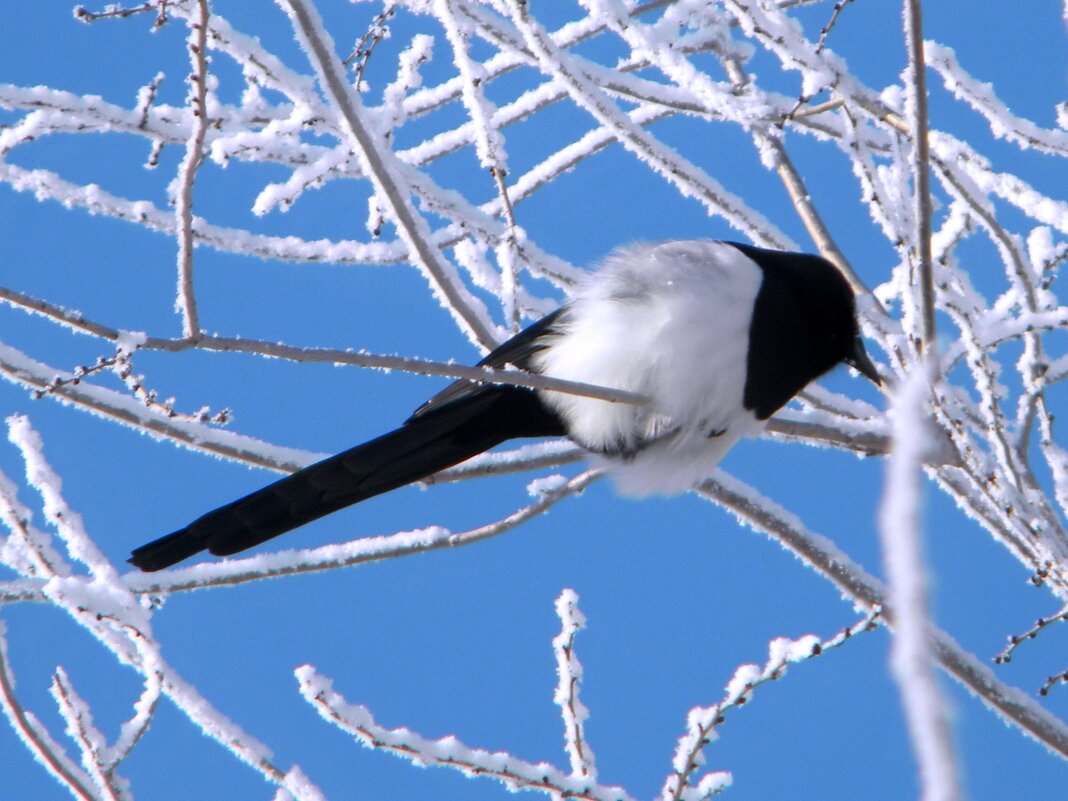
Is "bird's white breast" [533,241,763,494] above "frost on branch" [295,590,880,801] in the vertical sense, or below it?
above

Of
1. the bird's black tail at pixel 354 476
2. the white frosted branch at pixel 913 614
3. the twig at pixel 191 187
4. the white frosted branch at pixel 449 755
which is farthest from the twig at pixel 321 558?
the white frosted branch at pixel 913 614

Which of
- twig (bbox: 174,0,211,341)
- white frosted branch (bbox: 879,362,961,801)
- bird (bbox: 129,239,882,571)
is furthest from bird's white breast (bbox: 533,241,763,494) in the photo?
white frosted branch (bbox: 879,362,961,801)

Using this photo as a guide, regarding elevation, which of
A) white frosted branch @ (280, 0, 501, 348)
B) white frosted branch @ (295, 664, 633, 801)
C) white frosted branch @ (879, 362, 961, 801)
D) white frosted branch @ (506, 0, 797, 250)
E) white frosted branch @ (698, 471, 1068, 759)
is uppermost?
white frosted branch @ (506, 0, 797, 250)

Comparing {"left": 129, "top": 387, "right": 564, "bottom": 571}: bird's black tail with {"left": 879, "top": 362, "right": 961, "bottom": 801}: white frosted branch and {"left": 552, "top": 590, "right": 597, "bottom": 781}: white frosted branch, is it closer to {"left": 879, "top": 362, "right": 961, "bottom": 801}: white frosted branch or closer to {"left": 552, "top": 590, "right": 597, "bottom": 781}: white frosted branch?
{"left": 552, "top": 590, "right": 597, "bottom": 781}: white frosted branch

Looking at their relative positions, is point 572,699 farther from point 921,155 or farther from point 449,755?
point 921,155

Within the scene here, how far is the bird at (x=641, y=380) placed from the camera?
1.97m

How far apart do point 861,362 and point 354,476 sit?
86cm

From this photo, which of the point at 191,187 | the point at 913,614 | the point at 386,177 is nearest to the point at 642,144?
the point at 386,177

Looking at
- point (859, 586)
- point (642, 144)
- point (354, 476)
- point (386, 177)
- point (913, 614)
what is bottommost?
point (913, 614)

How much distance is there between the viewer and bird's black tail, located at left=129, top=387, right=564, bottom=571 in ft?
6.50

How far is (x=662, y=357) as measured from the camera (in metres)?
1.95

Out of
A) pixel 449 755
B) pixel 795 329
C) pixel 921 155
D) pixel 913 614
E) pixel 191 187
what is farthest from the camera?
pixel 795 329

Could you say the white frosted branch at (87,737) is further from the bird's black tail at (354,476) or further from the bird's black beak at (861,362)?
the bird's black beak at (861,362)

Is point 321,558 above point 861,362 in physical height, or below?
below
